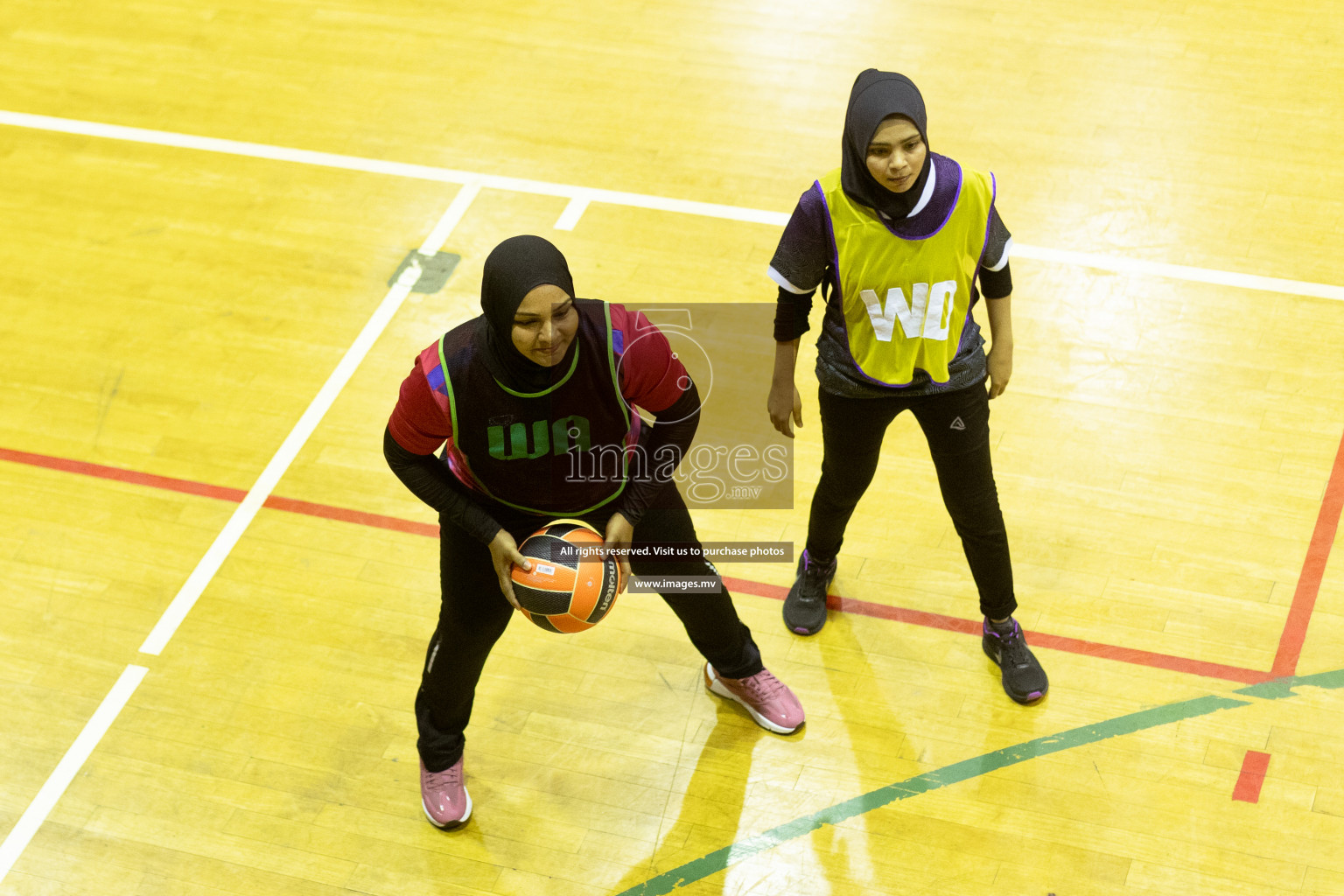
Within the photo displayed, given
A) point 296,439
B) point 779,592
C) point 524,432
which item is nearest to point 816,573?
point 779,592

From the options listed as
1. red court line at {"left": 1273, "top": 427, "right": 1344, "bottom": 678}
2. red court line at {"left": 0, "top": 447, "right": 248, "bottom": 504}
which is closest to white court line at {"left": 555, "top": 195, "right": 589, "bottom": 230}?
red court line at {"left": 0, "top": 447, "right": 248, "bottom": 504}

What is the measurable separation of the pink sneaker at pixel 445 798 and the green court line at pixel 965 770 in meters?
0.59

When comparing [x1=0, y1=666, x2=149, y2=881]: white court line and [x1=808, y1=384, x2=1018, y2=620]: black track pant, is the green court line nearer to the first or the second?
[x1=808, y1=384, x2=1018, y2=620]: black track pant

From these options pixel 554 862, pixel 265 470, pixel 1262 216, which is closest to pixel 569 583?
pixel 554 862

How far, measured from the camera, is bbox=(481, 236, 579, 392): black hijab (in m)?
2.94

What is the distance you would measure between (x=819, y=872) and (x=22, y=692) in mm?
2901

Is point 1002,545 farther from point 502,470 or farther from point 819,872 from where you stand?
point 502,470

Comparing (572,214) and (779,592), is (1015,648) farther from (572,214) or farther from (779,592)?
(572,214)

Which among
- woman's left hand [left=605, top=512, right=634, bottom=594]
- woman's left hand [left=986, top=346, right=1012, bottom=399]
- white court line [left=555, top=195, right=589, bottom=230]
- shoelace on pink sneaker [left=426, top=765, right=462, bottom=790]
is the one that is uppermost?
woman's left hand [left=986, top=346, right=1012, bottom=399]

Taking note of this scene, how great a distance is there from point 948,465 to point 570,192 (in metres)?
3.31

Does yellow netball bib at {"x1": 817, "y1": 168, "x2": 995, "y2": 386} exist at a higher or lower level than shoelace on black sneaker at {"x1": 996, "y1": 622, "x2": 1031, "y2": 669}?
higher

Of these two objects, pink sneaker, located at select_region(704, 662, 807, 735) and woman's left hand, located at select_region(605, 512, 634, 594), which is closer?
woman's left hand, located at select_region(605, 512, 634, 594)

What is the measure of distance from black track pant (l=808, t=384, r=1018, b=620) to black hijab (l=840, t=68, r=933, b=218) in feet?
2.02

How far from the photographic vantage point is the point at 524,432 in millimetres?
3262
